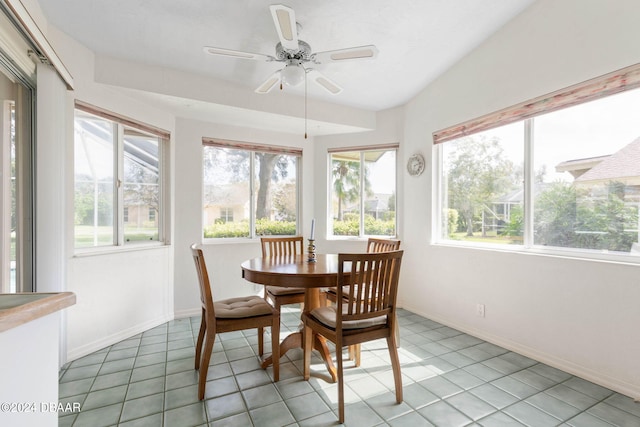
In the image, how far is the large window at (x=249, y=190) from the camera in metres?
3.84

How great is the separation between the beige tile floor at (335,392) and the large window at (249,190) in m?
1.66

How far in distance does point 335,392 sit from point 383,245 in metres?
1.37

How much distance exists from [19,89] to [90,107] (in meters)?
0.56

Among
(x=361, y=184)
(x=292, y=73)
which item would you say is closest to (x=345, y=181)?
(x=361, y=184)

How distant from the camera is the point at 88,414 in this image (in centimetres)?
178

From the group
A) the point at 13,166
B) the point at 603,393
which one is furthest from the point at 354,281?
the point at 13,166

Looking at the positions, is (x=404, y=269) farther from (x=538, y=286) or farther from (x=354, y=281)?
(x=354, y=281)

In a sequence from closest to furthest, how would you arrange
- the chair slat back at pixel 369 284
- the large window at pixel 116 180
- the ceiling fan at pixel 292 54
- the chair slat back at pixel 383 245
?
1. the ceiling fan at pixel 292 54
2. the chair slat back at pixel 369 284
3. the large window at pixel 116 180
4. the chair slat back at pixel 383 245

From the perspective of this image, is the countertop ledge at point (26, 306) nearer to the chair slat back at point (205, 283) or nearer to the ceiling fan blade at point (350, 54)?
the chair slat back at point (205, 283)

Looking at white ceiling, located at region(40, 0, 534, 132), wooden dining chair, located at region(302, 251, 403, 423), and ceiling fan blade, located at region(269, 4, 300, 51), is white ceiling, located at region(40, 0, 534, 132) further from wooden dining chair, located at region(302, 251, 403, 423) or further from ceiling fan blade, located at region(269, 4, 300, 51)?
wooden dining chair, located at region(302, 251, 403, 423)

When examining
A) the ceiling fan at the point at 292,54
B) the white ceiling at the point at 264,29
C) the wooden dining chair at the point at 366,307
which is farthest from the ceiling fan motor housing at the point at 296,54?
the wooden dining chair at the point at 366,307

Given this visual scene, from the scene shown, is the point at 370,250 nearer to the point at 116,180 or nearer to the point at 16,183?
the point at 116,180

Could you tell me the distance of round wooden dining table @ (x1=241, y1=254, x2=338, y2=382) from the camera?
6.63ft

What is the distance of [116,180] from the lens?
2.97 m
